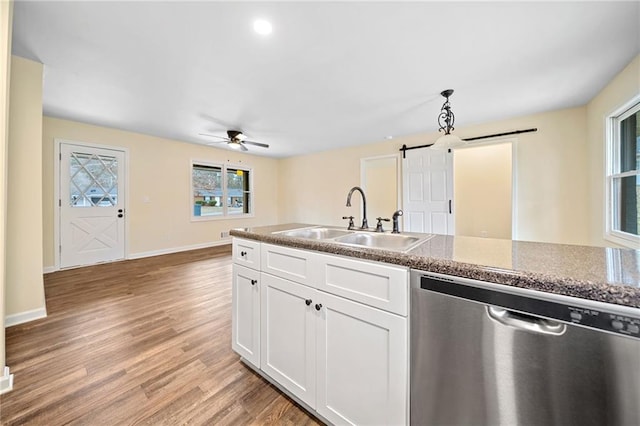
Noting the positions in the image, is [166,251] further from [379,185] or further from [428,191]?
[428,191]

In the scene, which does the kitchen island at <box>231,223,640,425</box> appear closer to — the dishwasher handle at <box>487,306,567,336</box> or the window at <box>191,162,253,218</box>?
the dishwasher handle at <box>487,306,567,336</box>

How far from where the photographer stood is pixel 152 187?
16.5ft

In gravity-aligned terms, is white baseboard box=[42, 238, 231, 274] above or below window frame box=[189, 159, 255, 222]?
below

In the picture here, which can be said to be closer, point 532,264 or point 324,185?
point 532,264

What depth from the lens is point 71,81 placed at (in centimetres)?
272

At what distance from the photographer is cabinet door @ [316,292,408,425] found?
999 millimetres

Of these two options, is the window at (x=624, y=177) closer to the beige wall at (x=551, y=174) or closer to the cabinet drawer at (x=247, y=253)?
the beige wall at (x=551, y=174)

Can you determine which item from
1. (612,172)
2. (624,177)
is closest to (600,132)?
(612,172)

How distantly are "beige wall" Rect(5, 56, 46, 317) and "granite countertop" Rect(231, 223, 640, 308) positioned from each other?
9.41ft

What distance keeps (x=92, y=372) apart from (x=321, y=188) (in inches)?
210

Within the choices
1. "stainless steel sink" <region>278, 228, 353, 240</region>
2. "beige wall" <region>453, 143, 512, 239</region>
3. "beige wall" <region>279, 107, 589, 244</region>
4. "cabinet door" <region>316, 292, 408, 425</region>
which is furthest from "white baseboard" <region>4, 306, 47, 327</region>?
"beige wall" <region>453, 143, 512, 239</region>

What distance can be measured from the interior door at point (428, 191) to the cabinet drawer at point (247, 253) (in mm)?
3865

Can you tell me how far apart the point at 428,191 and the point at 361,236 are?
11.1 feet

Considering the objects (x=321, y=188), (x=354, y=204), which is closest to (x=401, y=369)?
(x=354, y=204)
